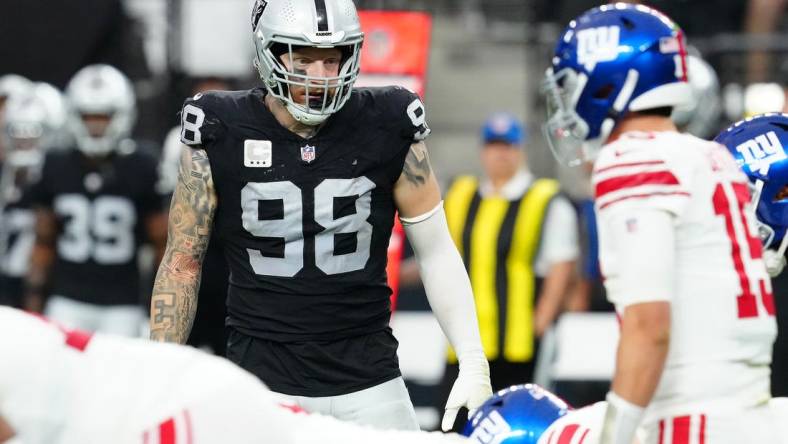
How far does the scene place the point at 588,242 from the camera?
8.27m

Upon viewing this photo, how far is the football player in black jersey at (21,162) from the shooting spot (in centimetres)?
862

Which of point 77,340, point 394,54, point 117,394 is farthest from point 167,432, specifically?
point 394,54

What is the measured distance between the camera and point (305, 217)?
3.85 meters

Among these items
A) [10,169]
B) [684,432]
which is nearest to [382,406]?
[684,432]

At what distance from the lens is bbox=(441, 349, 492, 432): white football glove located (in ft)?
12.7

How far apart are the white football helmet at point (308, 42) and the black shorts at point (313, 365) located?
0.60m

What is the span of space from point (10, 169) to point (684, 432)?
697 centimetres

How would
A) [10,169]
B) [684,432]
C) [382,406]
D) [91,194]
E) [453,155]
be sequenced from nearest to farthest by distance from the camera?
[684,432]
[382,406]
[91,194]
[10,169]
[453,155]

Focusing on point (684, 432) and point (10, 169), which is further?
point (10, 169)

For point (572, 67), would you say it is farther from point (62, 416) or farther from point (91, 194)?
point (91, 194)

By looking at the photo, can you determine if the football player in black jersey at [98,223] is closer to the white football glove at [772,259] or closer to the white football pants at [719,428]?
the white football glove at [772,259]

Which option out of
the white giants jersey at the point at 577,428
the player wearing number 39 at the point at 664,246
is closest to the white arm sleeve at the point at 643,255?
the player wearing number 39 at the point at 664,246

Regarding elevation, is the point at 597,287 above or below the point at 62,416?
below

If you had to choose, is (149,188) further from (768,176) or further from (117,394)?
(117,394)
